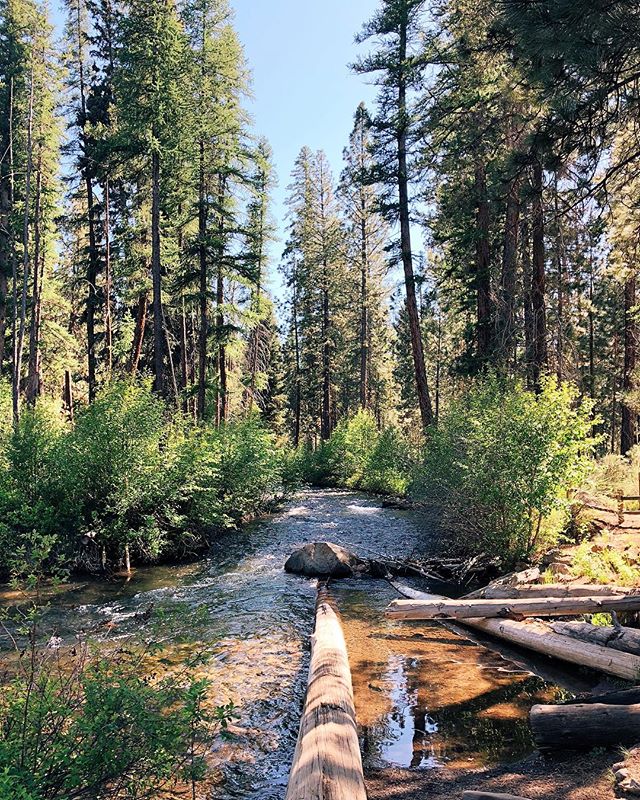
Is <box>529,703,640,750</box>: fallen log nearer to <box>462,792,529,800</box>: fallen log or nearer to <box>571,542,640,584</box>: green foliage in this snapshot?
<box>462,792,529,800</box>: fallen log

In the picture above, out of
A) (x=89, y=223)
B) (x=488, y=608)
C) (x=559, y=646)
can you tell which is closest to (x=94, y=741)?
(x=559, y=646)

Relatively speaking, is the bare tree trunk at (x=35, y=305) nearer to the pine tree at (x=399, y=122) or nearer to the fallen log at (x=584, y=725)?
the pine tree at (x=399, y=122)

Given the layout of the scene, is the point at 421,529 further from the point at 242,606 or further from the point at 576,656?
the point at 576,656

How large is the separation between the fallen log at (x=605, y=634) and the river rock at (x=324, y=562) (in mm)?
4959

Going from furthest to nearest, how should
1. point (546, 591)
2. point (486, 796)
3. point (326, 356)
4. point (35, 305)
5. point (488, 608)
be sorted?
point (326, 356) < point (35, 305) < point (546, 591) < point (488, 608) < point (486, 796)

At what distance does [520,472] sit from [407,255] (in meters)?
12.1

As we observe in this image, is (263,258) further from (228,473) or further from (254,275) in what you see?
(228,473)

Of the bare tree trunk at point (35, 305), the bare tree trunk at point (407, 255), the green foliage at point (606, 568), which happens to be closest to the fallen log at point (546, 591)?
the green foliage at point (606, 568)

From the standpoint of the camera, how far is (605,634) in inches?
233

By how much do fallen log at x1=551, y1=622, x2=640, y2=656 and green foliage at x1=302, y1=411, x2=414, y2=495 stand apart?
12.5m

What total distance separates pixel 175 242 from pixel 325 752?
23.8 meters

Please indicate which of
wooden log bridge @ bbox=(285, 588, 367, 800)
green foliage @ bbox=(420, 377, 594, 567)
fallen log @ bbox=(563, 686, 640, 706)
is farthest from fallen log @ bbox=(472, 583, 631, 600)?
wooden log bridge @ bbox=(285, 588, 367, 800)

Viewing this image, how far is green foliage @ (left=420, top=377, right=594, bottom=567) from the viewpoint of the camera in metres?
9.27

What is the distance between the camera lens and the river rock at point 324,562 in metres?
10.9
